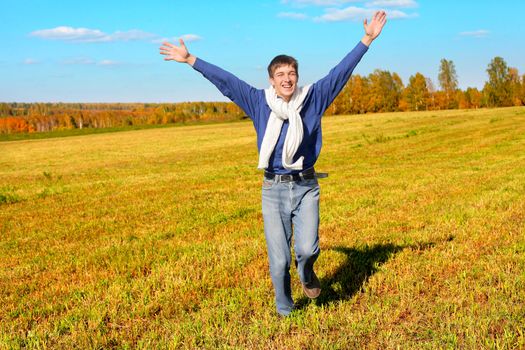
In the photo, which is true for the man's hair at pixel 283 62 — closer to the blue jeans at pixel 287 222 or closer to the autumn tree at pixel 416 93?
the blue jeans at pixel 287 222

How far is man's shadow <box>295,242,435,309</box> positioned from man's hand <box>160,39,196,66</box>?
2740 millimetres

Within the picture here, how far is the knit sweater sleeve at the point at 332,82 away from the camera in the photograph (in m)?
4.88

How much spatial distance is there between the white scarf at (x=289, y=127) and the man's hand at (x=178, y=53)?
843 millimetres

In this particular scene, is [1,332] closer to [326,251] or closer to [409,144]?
[326,251]

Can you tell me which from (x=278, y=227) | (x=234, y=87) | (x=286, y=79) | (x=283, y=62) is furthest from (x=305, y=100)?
(x=278, y=227)

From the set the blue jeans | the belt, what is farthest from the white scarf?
the blue jeans

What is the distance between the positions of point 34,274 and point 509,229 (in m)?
6.94

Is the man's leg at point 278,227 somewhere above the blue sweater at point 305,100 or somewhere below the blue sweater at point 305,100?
below

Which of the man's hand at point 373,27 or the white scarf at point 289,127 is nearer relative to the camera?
the white scarf at point 289,127

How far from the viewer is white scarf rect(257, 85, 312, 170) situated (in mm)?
4565

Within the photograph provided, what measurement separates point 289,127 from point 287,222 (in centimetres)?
95

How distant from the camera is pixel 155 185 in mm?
15812

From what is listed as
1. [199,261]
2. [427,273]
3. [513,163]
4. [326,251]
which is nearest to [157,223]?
[199,261]

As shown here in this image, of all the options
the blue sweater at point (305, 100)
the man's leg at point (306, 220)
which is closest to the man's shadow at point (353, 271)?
the man's leg at point (306, 220)
